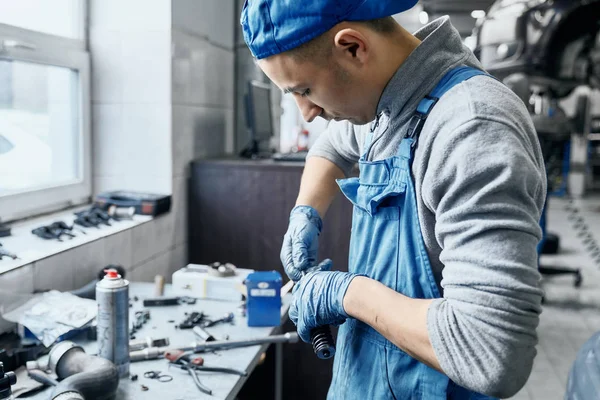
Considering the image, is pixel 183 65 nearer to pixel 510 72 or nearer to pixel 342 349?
pixel 342 349

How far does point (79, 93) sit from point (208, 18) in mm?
753

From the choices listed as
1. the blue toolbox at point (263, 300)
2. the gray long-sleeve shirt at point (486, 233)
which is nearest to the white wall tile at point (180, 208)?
the blue toolbox at point (263, 300)

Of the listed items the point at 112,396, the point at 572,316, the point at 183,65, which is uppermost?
the point at 183,65

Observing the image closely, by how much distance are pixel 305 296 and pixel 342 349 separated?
0.60 feet

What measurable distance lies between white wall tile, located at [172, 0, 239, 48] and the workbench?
1140 mm

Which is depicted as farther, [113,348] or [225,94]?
[225,94]

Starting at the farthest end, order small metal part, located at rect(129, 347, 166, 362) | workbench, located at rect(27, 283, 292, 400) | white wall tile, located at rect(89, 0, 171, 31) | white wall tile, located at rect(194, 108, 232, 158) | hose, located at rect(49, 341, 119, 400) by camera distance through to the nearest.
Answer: white wall tile, located at rect(194, 108, 232, 158) → white wall tile, located at rect(89, 0, 171, 31) → small metal part, located at rect(129, 347, 166, 362) → workbench, located at rect(27, 283, 292, 400) → hose, located at rect(49, 341, 119, 400)

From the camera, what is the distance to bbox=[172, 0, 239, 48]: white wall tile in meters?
Answer: 2.39

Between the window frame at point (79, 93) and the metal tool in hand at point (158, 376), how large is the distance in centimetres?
93

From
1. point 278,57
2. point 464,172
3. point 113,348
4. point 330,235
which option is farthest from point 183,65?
point 464,172

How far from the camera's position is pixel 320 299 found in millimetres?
1008

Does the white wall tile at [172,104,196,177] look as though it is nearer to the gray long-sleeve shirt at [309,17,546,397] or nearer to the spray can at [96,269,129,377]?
the spray can at [96,269,129,377]

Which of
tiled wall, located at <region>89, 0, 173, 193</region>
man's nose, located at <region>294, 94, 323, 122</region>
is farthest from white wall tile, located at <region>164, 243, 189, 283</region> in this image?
man's nose, located at <region>294, 94, 323, 122</region>

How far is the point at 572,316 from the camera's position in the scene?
4.05 meters
